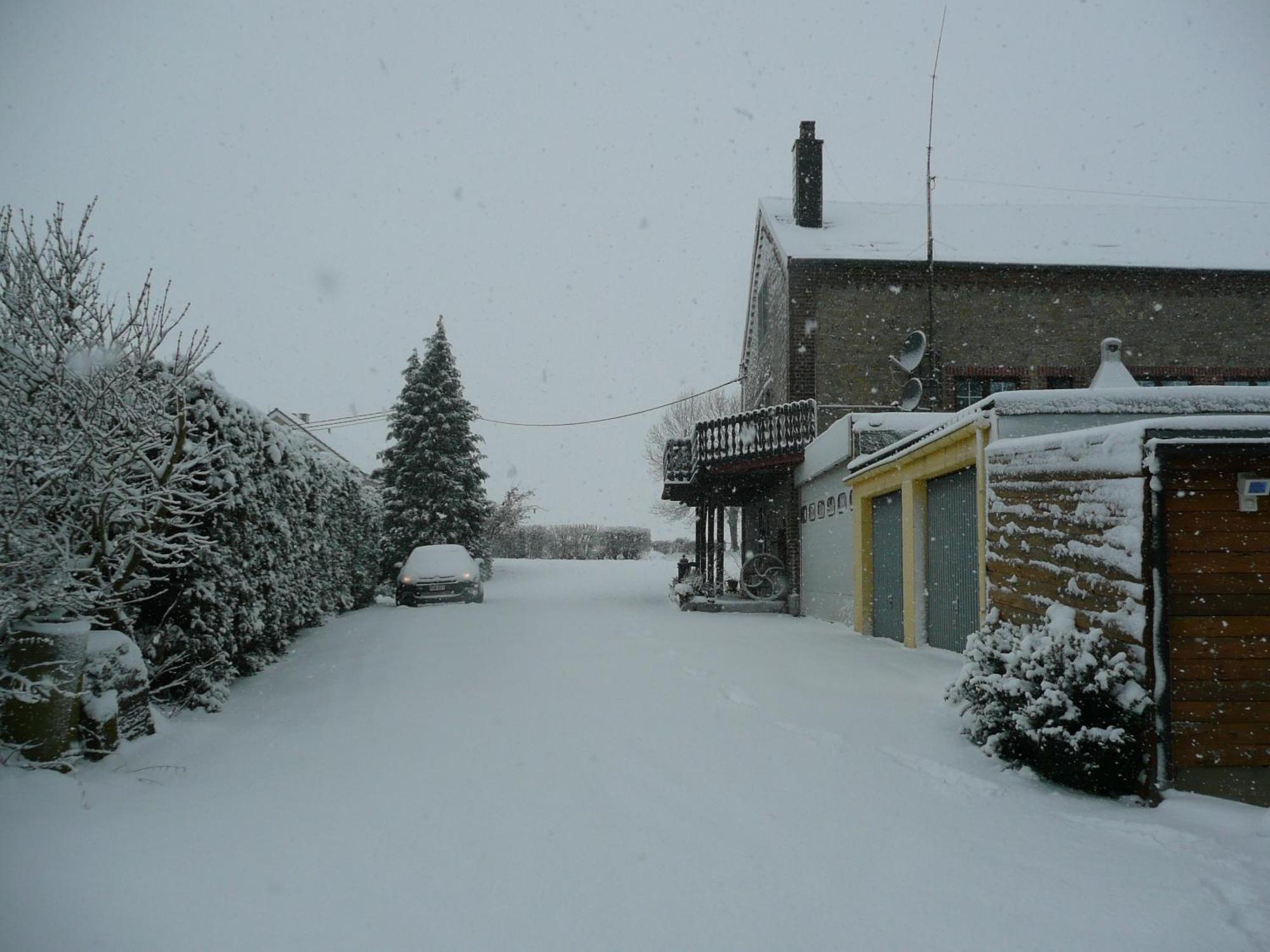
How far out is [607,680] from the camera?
24.4ft

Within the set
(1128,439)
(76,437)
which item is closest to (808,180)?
(1128,439)

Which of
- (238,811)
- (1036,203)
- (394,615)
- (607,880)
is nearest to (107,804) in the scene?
(238,811)

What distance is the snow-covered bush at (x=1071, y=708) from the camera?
4.40 m

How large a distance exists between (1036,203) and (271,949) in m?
25.5

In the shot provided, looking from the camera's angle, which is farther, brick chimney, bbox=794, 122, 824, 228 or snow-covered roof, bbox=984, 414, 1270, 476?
brick chimney, bbox=794, 122, 824, 228

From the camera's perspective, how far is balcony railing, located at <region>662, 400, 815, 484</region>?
1656 cm

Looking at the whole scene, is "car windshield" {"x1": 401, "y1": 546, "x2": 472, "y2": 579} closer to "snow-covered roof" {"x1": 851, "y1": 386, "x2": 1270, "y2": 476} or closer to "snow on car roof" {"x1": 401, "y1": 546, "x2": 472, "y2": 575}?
"snow on car roof" {"x1": 401, "y1": 546, "x2": 472, "y2": 575}

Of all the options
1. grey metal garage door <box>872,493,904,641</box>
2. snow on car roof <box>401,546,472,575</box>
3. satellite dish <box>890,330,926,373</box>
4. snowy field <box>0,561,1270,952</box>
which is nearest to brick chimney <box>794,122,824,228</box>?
satellite dish <box>890,330,926,373</box>

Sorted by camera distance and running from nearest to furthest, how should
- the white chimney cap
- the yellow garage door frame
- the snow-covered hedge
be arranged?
the snow-covered hedge → the yellow garage door frame → the white chimney cap

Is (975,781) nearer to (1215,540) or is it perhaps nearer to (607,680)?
(1215,540)

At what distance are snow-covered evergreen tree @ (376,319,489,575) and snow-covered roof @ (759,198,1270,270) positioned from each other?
524 inches

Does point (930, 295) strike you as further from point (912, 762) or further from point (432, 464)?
point (432, 464)

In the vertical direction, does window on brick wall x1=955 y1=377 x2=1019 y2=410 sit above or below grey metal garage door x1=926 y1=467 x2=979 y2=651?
above

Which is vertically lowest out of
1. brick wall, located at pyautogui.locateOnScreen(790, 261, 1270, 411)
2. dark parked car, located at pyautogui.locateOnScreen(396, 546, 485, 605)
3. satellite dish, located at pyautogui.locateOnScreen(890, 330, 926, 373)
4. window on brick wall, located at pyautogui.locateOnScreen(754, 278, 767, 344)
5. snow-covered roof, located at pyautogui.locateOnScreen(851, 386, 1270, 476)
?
dark parked car, located at pyautogui.locateOnScreen(396, 546, 485, 605)
